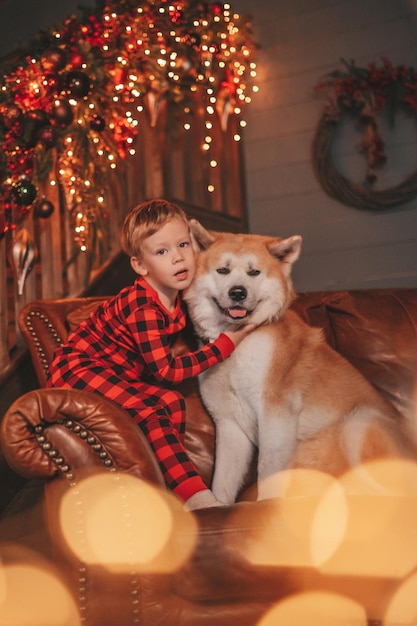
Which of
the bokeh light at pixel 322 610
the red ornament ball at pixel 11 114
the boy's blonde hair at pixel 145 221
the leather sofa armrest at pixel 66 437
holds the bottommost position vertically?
the bokeh light at pixel 322 610

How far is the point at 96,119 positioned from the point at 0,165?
1.89 ft

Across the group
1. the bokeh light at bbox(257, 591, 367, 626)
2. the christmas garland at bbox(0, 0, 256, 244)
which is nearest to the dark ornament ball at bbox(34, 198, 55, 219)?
the christmas garland at bbox(0, 0, 256, 244)

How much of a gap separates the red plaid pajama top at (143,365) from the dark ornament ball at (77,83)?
132 cm

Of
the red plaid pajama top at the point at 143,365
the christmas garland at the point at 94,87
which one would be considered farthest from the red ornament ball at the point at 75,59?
the red plaid pajama top at the point at 143,365

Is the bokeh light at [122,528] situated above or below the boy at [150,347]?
below

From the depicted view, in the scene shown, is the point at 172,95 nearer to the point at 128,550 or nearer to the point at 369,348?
the point at 369,348

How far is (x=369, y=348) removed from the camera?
8.38 ft

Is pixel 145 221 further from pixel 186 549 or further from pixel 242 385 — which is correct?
pixel 186 549

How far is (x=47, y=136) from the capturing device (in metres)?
2.92

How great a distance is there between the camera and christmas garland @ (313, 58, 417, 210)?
4.45m

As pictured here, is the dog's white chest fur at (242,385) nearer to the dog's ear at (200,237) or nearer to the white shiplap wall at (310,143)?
the dog's ear at (200,237)

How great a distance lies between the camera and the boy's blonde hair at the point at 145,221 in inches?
86.1

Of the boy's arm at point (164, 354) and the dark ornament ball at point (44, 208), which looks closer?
the boy's arm at point (164, 354)

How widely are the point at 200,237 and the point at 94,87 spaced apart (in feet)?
5.14
